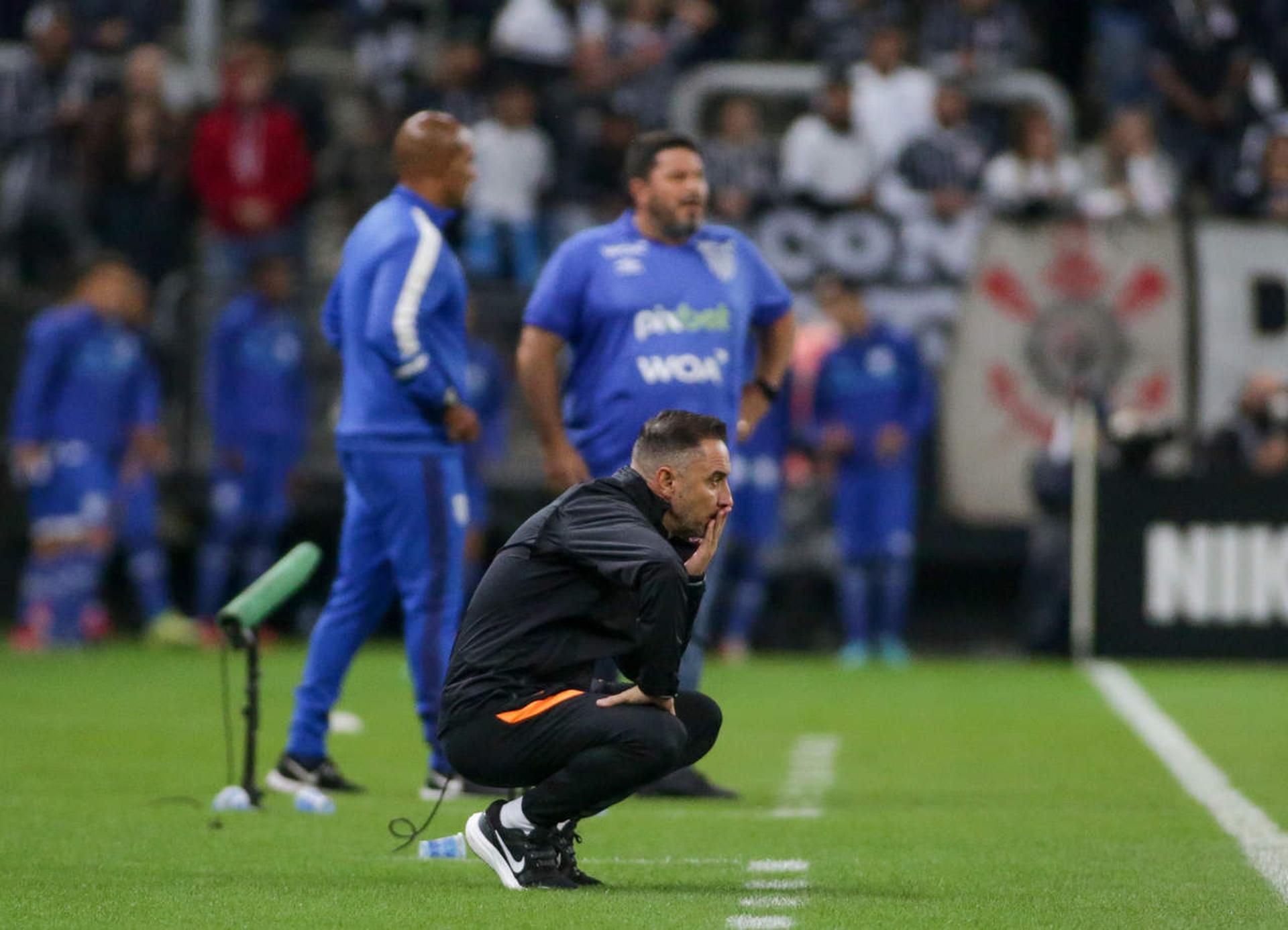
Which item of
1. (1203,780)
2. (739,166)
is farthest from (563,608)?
(739,166)

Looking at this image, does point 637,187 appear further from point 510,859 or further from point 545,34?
point 545,34

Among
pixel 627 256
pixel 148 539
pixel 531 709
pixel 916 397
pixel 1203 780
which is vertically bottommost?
pixel 148 539

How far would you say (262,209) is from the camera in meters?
17.4

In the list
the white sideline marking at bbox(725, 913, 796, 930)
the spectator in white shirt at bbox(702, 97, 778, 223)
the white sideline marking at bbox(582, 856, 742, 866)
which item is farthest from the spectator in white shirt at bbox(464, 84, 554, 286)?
the white sideline marking at bbox(725, 913, 796, 930)

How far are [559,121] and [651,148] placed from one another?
33.3 feet

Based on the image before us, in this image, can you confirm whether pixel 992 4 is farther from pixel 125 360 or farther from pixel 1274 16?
pixel 125 360

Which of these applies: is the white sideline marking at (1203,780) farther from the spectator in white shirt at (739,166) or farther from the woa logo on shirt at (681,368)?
the spectator in white shirt at (739,166)

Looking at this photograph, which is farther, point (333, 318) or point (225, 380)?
point (225, 380)

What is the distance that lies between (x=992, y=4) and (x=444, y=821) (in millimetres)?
13013

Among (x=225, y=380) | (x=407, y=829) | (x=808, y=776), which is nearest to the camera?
(x=407, y=829)

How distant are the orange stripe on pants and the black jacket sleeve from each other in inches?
8.2

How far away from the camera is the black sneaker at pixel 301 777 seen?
8055 mm

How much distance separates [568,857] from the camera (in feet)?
19.3

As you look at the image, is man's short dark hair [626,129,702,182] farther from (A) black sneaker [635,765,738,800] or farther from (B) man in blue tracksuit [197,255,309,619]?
(B) man in blue tracksuit [197,255,309,619]
